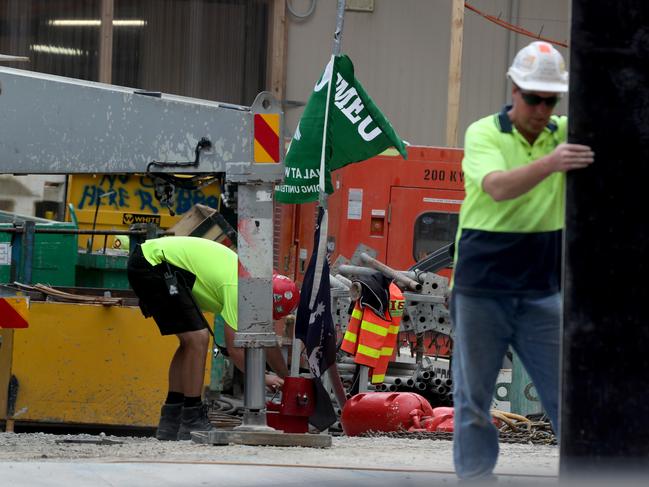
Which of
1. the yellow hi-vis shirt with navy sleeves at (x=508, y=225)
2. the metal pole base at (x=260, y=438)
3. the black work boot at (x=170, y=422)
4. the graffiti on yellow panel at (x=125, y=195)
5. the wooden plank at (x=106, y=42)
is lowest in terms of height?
the black work boot at (x=170, y=422)

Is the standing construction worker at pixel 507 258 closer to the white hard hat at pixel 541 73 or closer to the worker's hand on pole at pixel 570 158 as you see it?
the white hard hat at pixel 541 73

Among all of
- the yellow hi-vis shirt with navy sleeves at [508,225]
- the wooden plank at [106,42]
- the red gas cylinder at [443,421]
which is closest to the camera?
the yellow hi-vis shirt with navy sleeves at [508,225]

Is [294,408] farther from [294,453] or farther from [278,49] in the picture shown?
[278,49]

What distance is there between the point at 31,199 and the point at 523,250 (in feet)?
43.0

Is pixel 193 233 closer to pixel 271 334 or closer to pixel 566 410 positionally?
pixel 271 334

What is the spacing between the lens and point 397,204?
55.2 feet

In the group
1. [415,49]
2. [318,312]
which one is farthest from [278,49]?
[318,312]

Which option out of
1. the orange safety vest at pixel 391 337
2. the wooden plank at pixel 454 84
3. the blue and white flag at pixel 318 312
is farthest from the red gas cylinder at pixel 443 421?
the wooden plank at pixel 454 84

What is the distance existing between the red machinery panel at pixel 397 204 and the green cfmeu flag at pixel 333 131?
6979 mm

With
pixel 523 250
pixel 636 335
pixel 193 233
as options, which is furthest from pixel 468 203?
pixel 193 233

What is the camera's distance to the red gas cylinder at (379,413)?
380 inches

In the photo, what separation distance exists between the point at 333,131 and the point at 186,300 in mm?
1598


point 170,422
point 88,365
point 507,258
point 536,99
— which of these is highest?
point 536,99

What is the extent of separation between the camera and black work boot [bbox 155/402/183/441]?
30.0ft
